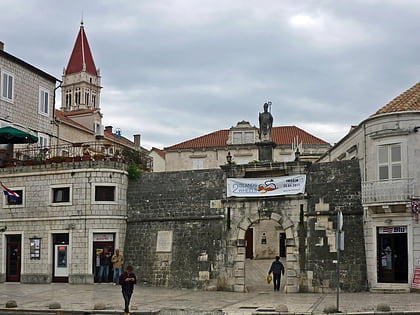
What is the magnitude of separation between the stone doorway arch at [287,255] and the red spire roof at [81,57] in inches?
2820

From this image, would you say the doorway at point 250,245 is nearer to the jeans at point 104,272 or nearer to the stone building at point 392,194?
the jeans at point 104,272

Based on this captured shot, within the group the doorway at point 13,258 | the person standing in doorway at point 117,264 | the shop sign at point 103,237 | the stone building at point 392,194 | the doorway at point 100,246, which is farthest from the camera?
the doorway at point 13,258

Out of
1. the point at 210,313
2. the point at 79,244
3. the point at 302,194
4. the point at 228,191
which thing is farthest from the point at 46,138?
the point at 210,313

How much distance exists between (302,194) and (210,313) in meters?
8.61

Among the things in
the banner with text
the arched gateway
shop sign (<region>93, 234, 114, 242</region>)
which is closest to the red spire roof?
shop sign (<region>93, 234, 114, 242</region>)

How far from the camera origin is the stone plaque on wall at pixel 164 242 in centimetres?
2670

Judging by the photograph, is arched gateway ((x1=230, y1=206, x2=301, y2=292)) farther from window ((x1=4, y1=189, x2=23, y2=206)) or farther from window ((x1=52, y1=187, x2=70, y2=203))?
window ((x1=4, y1=189, x2=23, y2=206))

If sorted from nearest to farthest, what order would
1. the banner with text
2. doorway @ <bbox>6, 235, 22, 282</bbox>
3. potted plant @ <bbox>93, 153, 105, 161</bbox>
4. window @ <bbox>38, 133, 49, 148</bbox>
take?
1. the banner with text
2. potted plant @ <bbox>93, 153, 105, 161</bbox>
3. doorway @ <bbox>6, 235, 22, 282</bbox>
4. window @ <bbox>38, 133, 49, 148</bbox>

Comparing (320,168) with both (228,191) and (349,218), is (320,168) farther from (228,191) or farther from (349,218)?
(228,191)

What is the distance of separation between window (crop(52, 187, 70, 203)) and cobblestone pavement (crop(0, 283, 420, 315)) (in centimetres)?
417

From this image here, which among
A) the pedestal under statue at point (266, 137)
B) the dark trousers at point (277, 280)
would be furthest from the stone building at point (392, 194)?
the pedestal under statue at point (266, 137)

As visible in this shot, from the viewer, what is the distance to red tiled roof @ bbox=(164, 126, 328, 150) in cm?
5475

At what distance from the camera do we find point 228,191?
1024 inches

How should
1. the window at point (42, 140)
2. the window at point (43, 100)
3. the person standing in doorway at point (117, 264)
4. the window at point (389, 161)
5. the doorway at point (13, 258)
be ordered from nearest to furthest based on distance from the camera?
the window at point (389, 161) < the person standing in doorway at point (117, 264) < the doorway at point (13, 258) < the window at point (42, 140) < the window at point (43, 100)
